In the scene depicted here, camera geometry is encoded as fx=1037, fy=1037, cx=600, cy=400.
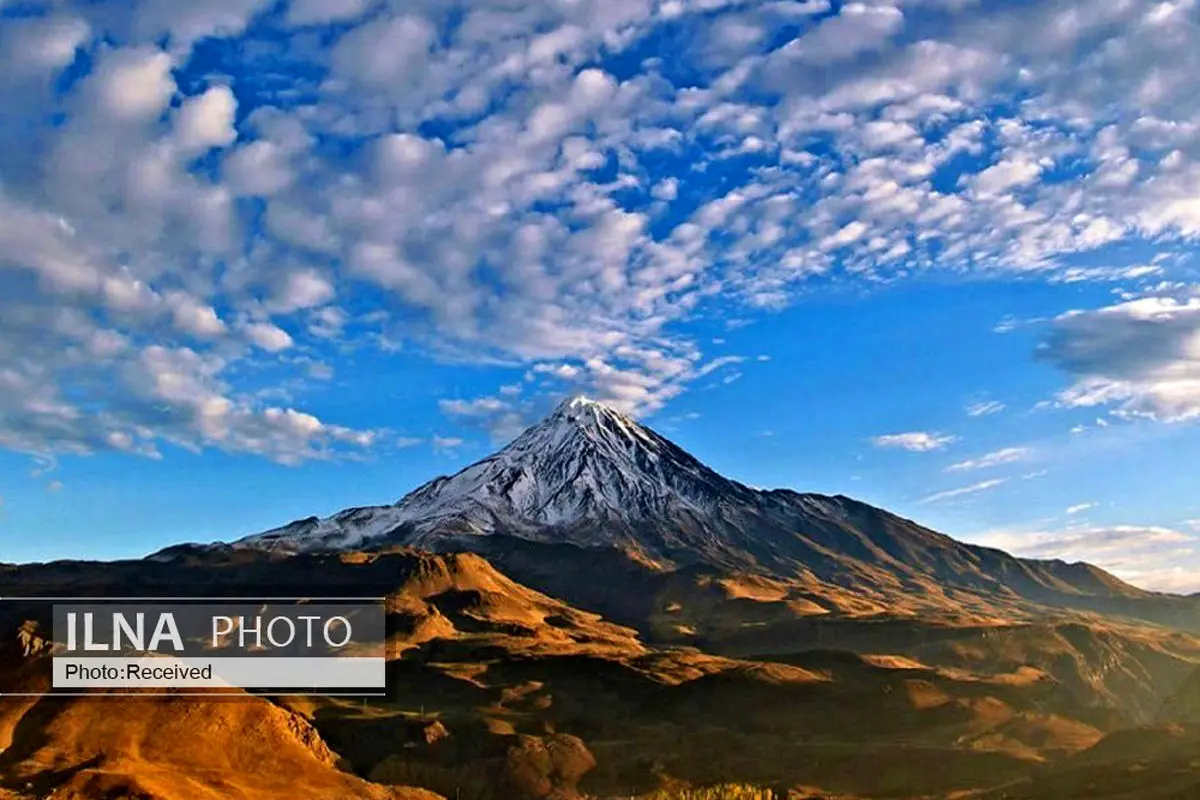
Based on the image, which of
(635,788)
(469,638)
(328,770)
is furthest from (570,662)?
(328,770)

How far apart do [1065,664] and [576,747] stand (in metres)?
105

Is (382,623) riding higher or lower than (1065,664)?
higher

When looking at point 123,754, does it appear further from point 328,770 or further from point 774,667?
point 774,667

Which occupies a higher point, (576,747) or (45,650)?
(45,650)

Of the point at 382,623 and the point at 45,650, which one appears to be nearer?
the point at 45,650

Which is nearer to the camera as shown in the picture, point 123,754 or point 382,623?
point 123,754

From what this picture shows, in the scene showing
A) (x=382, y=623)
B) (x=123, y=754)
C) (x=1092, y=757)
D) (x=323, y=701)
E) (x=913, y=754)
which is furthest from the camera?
(x=382, y=623)

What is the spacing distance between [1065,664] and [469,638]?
10566cm

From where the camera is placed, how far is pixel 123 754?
3209 inches

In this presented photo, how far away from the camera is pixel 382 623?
181 m

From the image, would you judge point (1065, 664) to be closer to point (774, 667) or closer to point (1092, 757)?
point (774, 667)

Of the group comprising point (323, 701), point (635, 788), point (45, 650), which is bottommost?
point (635, 788)

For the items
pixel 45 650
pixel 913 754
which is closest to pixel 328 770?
pixel 45 650

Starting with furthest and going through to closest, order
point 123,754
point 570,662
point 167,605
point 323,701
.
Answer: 1. point 167,605
2. point 570,662
3. point 323,701
4. point 123,754
